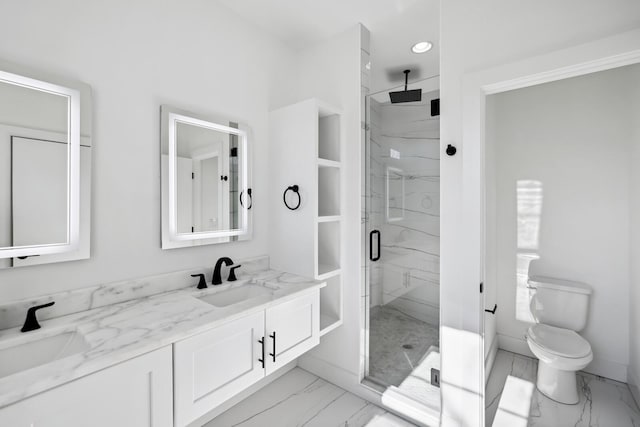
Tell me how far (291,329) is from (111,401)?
87cm

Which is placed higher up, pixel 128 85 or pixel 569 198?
pixel 128 85

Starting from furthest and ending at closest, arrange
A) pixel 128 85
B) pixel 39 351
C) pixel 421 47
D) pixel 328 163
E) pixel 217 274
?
pixel 421 47 → pixel 328 163 → pixel 217 274 → pixel 128 85 → pixel 39 351

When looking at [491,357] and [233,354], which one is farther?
[491,357]

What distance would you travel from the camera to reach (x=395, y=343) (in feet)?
7.50

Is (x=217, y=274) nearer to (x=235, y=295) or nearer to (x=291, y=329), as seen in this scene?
(x=235, y=295)

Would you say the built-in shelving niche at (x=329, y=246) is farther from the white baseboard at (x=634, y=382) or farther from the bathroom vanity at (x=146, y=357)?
the white baseboard at (x=634, y=382)

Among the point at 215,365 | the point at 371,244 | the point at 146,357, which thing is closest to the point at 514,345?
→ the point at 371,244

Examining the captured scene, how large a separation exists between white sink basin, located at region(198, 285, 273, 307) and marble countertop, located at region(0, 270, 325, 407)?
0.13 feet

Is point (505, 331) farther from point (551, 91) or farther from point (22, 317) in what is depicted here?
point (22, 317)

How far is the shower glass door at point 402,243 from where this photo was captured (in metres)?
2.02

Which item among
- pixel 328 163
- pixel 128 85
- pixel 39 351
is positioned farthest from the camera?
pixel 328 163

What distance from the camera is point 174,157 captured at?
1649 mm

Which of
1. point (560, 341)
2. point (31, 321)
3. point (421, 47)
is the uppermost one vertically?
point (421, 47)

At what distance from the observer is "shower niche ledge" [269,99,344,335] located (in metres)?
1.93
